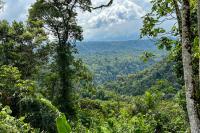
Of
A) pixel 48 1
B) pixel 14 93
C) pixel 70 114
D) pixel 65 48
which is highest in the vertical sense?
pixel 48 1

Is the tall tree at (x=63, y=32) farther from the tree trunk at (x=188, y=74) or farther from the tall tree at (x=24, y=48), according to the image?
the tree trunk at (x=188, y=74)

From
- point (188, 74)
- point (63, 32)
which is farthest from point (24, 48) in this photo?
point (188, 74)

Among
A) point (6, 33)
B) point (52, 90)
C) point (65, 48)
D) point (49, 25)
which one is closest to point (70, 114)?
point (52, 90)

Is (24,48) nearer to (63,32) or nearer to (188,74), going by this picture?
(63,32)

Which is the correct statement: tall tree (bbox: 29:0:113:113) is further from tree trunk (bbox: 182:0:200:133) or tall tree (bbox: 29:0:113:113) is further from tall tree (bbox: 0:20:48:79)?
tree trunk (bbox: 182:0:200:133)

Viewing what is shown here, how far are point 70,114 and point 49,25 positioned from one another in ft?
27.2

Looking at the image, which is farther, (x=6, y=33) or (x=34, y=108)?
(x=6, y=33)

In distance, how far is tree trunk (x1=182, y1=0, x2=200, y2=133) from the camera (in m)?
8.78

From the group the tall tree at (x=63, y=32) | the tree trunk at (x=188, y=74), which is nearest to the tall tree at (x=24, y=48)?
the tall tree at (x=63, y=32)

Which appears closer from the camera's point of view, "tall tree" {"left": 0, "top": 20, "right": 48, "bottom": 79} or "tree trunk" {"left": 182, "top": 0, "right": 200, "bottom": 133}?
"tree trunk" {"left": 182, "top": 0, "right": 200, "bottom": 133}

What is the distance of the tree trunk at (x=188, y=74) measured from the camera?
28.8 feet

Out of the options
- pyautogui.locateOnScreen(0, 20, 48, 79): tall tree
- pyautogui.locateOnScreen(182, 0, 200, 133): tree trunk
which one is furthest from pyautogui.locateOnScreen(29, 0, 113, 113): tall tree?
pyautogui.locateOnScreen(182, 0, 200, 133): tree trunk

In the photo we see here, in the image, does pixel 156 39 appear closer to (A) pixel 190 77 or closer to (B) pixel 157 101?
(A) pixel 190 77

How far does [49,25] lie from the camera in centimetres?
3959
